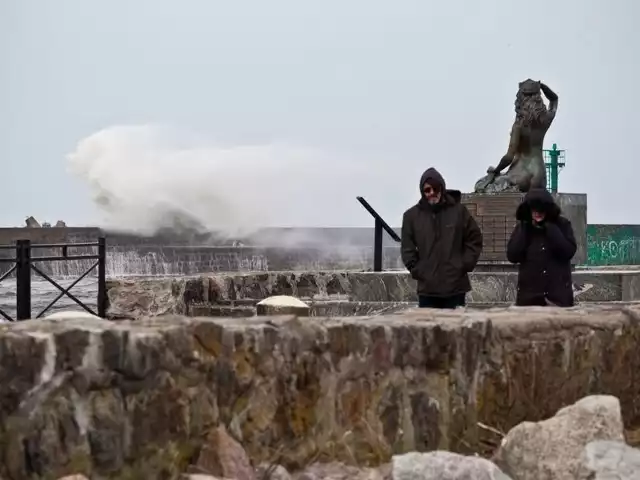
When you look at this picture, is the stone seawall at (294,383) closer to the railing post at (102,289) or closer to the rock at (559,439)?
the rock at (559,439)

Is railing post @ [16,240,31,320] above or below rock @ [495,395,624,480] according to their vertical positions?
above

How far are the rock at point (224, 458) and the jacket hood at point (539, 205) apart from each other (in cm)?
259

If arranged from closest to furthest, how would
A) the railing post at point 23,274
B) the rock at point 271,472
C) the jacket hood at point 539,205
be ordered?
the rock at point 271,472 → the jacket hood at point 539,205 → the railing post at point 23,274

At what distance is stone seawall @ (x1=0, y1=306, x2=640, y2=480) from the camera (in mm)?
3092

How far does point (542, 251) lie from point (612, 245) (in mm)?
25498

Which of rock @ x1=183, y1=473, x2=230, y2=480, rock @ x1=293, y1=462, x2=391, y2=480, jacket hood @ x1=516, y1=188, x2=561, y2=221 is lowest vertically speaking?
rock @ x1=293, y1=462, x2=391, y2=480

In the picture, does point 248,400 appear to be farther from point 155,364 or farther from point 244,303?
point 244,303

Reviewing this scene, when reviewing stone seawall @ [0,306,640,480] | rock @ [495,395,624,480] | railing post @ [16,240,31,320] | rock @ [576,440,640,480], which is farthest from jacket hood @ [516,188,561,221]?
railing post @ [16,240,31,320]

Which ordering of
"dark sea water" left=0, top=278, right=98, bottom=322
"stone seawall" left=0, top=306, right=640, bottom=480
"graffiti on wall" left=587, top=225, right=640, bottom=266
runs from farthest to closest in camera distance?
"graffiti on wall" left=587, top=225, right=640, bottom=266 → "dark sea water" left=0, top=278, right=98, bottom=322 → "stone seawall" left=0, top=306, right=640, bottom=480

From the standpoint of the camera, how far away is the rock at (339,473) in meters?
3.49

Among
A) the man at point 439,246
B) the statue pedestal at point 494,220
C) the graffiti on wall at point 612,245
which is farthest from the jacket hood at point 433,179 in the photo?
the graffiti on wall at point 612,245

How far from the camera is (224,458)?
3314mm

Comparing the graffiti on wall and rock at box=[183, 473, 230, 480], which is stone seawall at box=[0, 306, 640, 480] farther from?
the graffiti on wall

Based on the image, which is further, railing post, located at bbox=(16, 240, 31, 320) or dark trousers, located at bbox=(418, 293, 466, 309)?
railing post, located at bbox=(16, 240, 31, 320)
